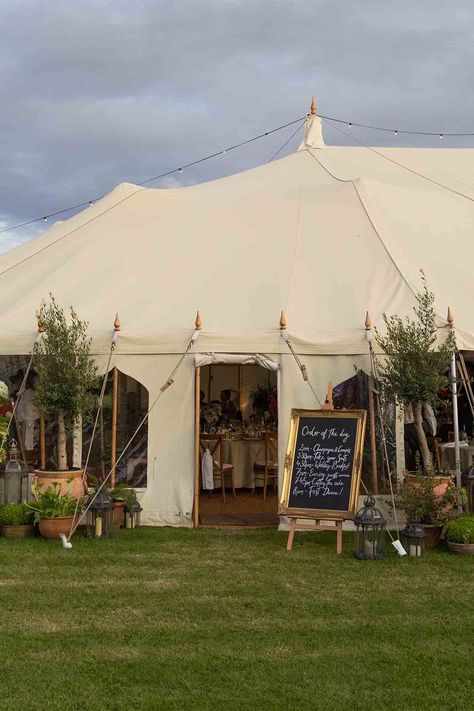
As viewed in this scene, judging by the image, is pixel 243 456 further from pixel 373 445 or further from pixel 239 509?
pixel 373 445

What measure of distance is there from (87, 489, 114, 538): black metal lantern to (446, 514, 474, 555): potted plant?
3382mm

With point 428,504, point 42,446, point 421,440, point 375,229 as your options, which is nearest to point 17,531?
point 42,446

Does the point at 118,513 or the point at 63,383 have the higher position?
the point at 63,383

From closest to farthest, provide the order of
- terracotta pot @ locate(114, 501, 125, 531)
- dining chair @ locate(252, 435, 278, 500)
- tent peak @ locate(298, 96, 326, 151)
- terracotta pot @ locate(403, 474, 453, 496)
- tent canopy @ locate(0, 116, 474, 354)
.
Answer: terracotta pot @ locate(403, 474, 453, 496) → terracotta pot @ locate(114, 501, 125, 531) → tent canopy @ locate(0, 116, 474, 354) → dining chair @ locate(252, 435, 278, 500) → tent peak @ locate(298, 96, 326, 151)

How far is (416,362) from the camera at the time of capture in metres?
8.84

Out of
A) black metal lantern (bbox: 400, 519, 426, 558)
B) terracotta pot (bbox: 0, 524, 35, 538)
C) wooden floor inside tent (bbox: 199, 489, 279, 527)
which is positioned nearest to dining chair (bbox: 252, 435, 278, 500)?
wooden floor inside tent (bbox: 199, 489, 279, 527)

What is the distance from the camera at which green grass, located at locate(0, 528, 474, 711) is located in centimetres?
482

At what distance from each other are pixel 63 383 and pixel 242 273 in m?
2.66

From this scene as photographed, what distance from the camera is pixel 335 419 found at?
891 cm

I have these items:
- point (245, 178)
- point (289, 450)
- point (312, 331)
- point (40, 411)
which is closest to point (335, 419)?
point (289, 450)

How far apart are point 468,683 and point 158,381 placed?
5.69m

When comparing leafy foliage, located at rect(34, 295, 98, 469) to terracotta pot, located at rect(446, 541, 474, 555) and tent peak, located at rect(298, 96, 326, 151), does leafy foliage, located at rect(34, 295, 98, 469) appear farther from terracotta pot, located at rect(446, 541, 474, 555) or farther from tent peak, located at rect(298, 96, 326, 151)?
tent peak, located at rect(298, 96, 326, 151)

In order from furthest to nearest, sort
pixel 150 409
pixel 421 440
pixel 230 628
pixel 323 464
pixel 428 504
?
pixel 150 409, pixel 421 440, pixel 323 464, pixel 428 504, pixel 230 628

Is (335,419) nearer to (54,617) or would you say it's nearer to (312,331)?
(312,331)
